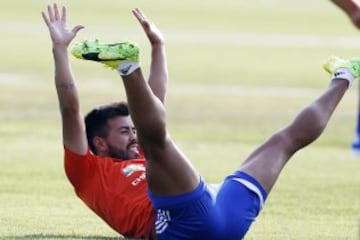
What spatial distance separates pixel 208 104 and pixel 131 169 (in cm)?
1404

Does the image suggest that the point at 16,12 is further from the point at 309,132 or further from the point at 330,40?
the point at 309,132

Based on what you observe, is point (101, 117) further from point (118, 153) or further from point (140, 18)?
point (140, 18)

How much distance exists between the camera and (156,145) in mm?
7738

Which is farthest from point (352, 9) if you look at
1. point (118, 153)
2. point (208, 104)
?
point (208, 104)

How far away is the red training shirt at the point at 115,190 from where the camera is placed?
881 cm

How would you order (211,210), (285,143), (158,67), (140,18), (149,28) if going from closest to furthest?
(211,210), (285,143), (140,18), (149,28), (158,67)

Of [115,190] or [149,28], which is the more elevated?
[149,28]

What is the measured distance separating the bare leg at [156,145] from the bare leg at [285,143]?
1.67ft

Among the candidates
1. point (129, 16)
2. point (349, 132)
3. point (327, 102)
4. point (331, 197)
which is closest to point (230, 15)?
point (129, 16)

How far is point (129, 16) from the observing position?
4709 centimetres

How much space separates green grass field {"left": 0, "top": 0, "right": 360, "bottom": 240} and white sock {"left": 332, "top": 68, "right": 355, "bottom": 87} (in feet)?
3.78

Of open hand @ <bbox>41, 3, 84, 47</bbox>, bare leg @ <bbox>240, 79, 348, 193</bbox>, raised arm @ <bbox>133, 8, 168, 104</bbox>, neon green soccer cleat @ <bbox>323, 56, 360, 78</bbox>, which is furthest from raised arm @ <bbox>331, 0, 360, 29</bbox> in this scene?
open hand @ <bbox>41, 3, 84, 47</bbox>

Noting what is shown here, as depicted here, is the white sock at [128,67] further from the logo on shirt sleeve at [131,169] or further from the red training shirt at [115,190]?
the logo on shirt sleeve at [131,169]

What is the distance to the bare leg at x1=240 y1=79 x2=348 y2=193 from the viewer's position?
8.20 meters
